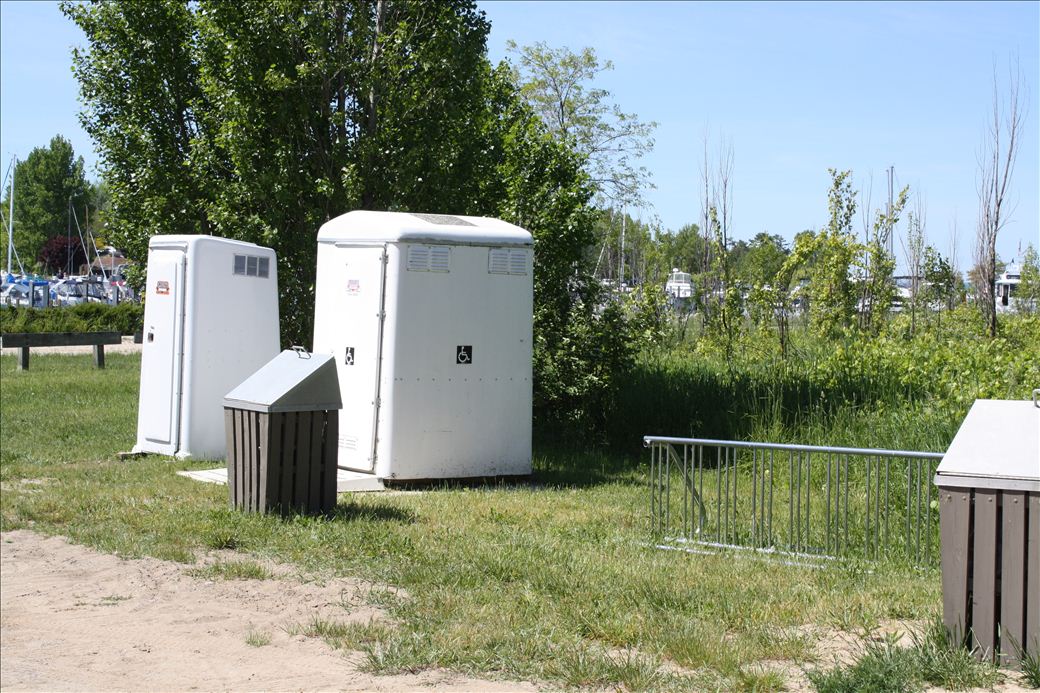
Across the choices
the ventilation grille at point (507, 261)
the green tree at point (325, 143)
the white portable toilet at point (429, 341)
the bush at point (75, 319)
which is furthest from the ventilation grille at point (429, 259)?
the bush at point (75, 319)

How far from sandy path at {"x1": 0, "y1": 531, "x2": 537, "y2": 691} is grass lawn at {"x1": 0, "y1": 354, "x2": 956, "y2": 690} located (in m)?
0.20

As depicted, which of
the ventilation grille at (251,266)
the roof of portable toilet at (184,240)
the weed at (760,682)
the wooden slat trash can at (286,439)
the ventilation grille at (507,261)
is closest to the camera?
the weed at (760,682)

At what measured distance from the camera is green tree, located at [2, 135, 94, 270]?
235ft

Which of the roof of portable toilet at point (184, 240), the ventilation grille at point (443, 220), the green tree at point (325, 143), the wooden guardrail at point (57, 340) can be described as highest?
the green tree at point (325, 143)

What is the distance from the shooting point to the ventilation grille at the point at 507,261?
11078mm

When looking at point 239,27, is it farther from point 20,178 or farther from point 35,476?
point 20,178

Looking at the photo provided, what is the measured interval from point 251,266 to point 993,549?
881 cm

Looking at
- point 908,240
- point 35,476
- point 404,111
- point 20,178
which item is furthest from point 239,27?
point 20,178

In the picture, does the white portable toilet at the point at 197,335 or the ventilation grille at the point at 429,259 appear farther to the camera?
the white portable toilet at the point at 197,335

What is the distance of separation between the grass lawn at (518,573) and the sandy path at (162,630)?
0.20m

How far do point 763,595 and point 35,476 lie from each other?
6966 millimetres

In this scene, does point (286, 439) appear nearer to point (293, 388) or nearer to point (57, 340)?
point (293, 388)

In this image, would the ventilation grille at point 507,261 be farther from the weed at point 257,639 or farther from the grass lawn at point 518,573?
the weed at point 257,639

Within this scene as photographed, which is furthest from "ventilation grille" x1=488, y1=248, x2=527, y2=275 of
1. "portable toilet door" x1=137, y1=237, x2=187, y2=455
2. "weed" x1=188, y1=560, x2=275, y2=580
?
"weed" x1=188, y1=560, x2=275, y2=580
